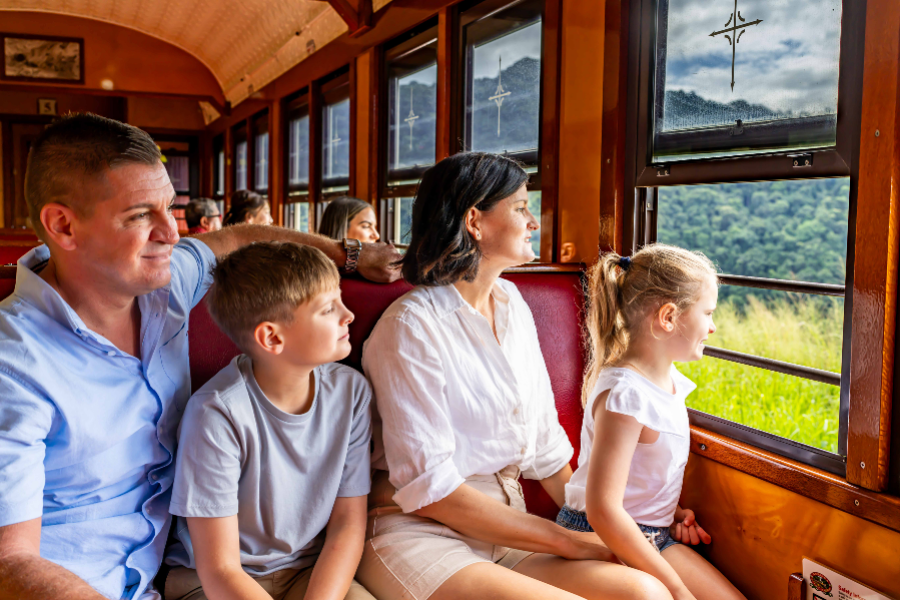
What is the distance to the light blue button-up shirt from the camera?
1255mm

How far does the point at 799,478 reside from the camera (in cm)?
181


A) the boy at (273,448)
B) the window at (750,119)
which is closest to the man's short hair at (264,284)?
the boy at (273,448)

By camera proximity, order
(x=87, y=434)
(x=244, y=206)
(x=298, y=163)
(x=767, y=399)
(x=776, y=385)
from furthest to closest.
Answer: (x=298, y=163) → (x=244, y=206) → (x=776, y=385) → (x=767, y=399) → (x=87, y=434)

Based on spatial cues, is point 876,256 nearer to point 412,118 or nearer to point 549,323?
point 549,323

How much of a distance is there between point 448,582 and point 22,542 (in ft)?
2.66

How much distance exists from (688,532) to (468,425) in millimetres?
769

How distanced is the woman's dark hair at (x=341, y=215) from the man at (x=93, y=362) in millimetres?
2518

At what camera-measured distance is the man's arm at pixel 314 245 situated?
6.17ft

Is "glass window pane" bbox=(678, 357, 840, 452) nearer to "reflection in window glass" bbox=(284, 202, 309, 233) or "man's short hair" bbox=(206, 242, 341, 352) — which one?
"man's short hair" bbox=(206, 242, 341, 352)

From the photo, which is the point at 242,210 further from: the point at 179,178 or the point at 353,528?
the point at 179,178

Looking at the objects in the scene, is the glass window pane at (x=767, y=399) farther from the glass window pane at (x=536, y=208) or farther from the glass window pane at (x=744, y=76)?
the glass window pane at (x=744, y=76)

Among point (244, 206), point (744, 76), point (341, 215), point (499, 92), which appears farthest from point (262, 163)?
point (744, 76)

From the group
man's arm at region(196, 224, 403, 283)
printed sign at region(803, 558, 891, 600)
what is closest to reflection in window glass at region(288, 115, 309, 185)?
man's arm at region(196, 224, 403, 283)

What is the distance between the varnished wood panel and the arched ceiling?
4.19 m
